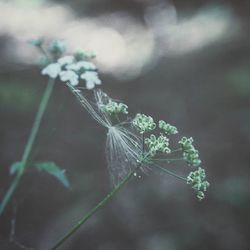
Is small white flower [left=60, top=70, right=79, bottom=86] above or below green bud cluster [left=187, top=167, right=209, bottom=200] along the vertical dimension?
above

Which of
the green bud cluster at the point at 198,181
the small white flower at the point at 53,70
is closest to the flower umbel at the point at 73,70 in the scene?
the small white flower at the point at 53,70

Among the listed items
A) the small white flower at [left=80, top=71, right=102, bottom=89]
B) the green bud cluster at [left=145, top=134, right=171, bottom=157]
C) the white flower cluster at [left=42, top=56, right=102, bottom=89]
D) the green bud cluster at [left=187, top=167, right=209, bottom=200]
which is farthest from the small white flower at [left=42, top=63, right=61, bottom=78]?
the green bud cluster at [left=187, top=167, right=209, bottom=200]

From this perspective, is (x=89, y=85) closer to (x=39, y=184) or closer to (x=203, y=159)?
(x=39, y=184)

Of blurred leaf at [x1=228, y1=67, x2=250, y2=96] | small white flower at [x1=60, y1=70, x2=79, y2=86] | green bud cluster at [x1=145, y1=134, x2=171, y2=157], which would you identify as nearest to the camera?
green bud cluster at [x1=145, y1=134, x2=171, y2=157]

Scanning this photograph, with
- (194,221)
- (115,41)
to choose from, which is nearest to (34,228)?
(194,221)

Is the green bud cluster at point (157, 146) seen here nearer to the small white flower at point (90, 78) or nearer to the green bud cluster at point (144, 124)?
the green bud cluster at point (144, 124)

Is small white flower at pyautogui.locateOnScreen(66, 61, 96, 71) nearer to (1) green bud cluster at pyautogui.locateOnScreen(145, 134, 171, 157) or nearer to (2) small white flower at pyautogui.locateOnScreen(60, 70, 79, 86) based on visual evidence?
(2) small white flower at pyautogui.locateOnScreen(60, 70, 79, 86)

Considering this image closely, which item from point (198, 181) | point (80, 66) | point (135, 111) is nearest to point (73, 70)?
point (80, 66)
